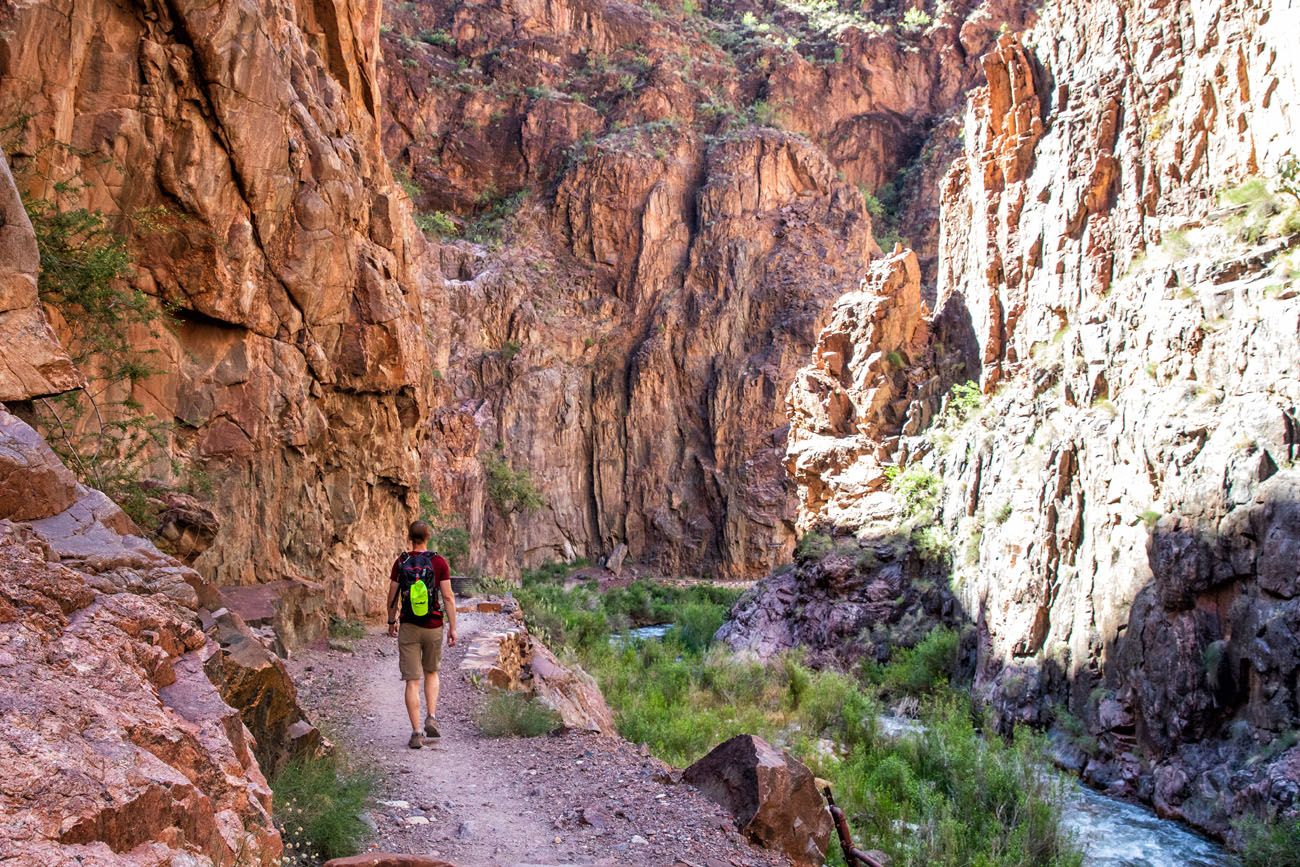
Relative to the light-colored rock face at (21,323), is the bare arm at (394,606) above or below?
below

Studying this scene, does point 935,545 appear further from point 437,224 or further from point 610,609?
point 437,224

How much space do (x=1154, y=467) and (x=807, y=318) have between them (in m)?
33.8

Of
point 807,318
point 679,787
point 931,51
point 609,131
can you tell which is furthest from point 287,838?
point 931,51

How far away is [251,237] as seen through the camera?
11812 mm

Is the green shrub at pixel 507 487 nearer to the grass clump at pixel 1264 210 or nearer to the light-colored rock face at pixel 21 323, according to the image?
the grass clump at pixel 1264 210

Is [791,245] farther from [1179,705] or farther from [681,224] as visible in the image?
[1179,705]

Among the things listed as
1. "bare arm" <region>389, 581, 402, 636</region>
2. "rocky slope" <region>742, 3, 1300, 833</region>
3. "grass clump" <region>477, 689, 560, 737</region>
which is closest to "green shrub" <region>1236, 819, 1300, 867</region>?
"rocky slope" <region>742, 3, 1300, 833</region>

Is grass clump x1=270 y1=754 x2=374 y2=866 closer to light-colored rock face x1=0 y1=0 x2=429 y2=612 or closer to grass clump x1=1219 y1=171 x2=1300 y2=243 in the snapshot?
light-colored rock face x1=0 y1=0 x2=429 y2=612

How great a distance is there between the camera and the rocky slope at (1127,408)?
11.6 m

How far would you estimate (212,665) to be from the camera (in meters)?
4.30

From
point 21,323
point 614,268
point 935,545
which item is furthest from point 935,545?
point 614,268

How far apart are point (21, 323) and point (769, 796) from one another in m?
5.66

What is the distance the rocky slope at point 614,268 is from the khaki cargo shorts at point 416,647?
34.0 meters

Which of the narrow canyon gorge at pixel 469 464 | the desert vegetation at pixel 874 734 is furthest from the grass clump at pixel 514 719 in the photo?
the desert vegetation at pixel 874 734
